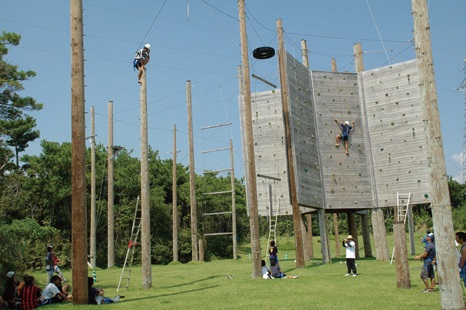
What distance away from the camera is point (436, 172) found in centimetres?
934

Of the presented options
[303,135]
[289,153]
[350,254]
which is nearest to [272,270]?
[350,254]

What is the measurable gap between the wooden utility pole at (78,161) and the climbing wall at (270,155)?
1594 centimetres

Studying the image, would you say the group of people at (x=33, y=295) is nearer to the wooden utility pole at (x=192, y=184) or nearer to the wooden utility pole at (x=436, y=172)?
the wooden utility pole at (x=436, y=172)

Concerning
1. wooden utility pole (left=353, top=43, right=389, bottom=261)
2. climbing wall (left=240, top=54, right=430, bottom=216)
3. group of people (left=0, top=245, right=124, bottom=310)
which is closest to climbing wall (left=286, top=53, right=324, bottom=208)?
climbing wall (left=240, top=54, right=430, bottom=216)

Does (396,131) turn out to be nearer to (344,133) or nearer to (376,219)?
(344,133)

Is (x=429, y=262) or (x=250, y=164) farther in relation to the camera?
(x=250, y=164)

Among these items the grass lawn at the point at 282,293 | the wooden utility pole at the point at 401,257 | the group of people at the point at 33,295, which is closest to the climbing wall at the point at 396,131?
the grass lawn at the point at 282,293

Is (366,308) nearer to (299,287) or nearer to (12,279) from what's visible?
(299,287)

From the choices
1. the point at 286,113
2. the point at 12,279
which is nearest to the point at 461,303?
the point at 12,279

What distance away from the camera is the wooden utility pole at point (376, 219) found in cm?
2592

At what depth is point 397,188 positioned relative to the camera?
25.7 meters

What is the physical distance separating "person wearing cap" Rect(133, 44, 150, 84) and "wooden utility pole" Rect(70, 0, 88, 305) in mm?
4524

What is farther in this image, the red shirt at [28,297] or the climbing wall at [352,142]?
the climbing wall at [352,142]

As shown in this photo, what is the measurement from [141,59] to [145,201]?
4.90 m
